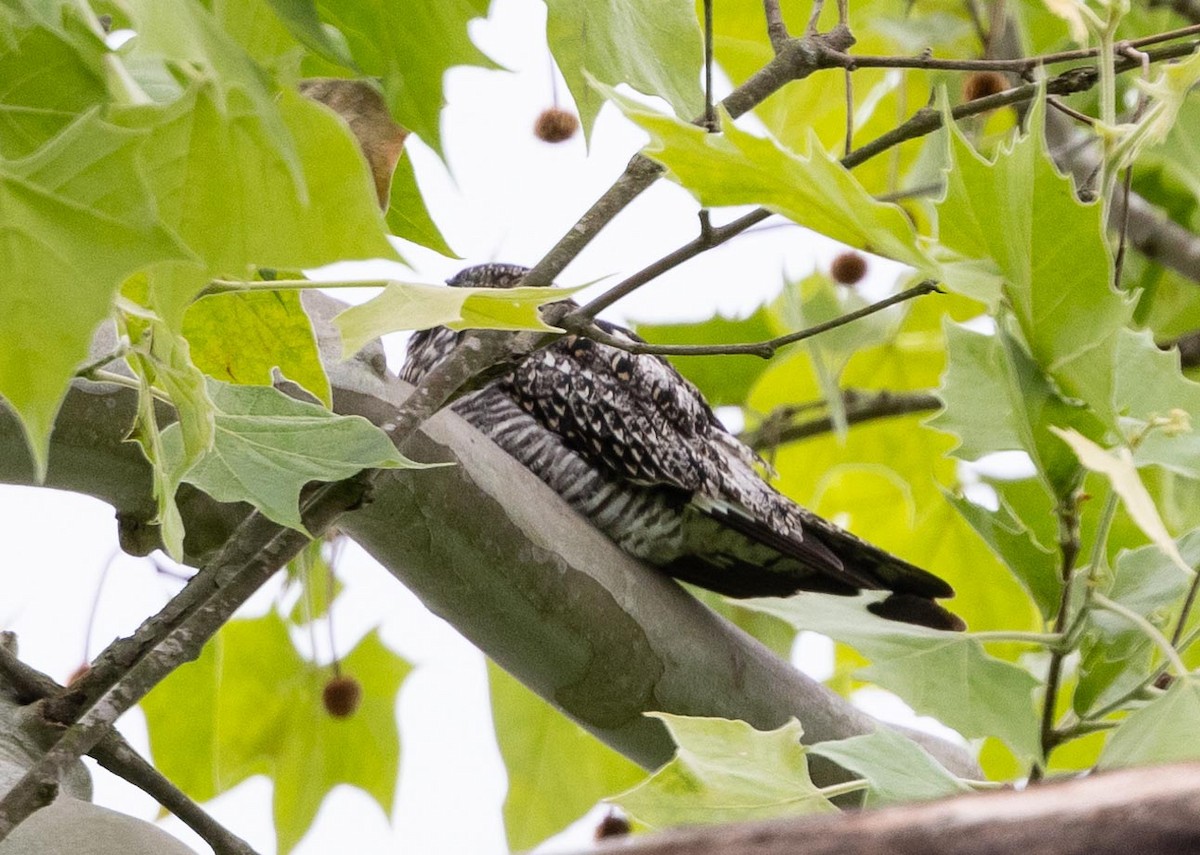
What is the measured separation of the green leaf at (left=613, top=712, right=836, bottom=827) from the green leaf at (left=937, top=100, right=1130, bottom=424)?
244 mm

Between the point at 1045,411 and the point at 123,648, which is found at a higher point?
the point at 1045,411

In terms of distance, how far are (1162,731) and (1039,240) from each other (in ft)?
0.83

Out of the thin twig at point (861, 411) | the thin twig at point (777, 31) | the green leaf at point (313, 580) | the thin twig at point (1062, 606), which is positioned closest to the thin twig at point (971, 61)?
the thin twig at point (777, 31)

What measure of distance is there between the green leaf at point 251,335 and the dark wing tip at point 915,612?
831mm

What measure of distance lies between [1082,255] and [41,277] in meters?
0.47

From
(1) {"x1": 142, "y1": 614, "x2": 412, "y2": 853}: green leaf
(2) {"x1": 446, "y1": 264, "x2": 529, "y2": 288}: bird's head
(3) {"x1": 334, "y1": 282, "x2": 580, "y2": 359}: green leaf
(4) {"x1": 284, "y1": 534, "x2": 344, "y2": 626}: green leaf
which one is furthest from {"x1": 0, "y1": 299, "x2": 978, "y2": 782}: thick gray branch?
(2) {"x1": 446, "y1": 264, "x2": 529, "y2": 288}: bird's head

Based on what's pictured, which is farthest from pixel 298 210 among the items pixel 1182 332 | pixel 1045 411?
pixel 1182 332

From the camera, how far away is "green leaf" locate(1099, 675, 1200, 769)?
67 cm

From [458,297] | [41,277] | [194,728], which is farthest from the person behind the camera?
[194,728]

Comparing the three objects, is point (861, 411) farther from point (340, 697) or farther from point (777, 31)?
point (777, 31)

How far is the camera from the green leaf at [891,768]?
0.66 m

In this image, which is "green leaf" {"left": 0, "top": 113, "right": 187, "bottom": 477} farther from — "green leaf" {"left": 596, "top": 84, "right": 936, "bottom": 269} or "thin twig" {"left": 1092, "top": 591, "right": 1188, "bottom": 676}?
"thin twig" {"left": 1092, "top": 591, "right": 1188, "bottom": 676}

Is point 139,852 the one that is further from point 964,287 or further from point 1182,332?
point 1182,332

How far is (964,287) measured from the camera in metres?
0.63
